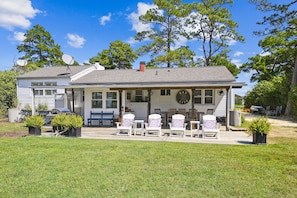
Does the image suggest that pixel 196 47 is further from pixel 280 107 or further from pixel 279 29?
pixel 280 107

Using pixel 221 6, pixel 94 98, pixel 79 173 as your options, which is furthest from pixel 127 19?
pixel 79 173

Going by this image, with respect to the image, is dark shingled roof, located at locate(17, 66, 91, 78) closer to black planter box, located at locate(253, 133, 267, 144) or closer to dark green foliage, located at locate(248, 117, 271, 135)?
dark green foliage, located at locate(248, 117, 271, 135)

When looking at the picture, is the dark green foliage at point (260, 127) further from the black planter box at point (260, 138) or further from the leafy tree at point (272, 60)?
the leafy tree at point (272, 60)

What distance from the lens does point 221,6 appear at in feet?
83.0

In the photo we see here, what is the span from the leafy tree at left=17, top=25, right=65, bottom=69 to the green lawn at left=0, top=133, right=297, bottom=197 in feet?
92.7

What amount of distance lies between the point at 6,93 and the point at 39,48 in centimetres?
1704

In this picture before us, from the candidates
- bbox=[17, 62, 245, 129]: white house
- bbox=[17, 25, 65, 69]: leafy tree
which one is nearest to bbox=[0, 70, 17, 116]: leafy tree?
bbox=[17, 62, 245, 129]: white house

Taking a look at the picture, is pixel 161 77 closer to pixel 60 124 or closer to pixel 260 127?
pixel 60 124

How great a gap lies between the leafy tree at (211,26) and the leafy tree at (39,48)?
21.4 m

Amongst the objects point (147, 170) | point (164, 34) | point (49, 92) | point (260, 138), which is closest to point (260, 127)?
point (260, 138)

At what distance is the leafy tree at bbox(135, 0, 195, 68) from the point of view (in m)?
24.7

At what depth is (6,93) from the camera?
1736 cm

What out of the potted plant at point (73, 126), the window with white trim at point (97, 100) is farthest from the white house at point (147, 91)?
the potted plant at point (73, 126)

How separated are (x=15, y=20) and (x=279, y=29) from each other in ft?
109
